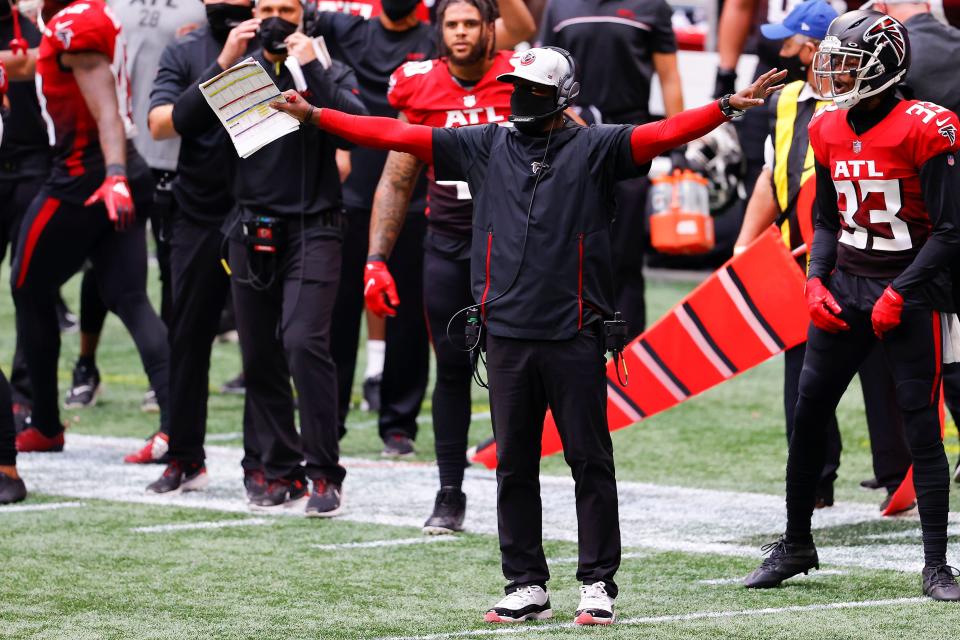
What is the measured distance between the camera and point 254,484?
305 inches

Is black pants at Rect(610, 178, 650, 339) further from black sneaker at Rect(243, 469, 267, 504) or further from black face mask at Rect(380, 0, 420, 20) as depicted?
black sneaker at Rect(243, 469, 267, 504)

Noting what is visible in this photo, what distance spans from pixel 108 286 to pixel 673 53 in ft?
10.7

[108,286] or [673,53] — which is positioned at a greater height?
[673,53]

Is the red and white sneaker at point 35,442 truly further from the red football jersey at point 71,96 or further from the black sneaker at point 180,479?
the red football jersey at point 71,96

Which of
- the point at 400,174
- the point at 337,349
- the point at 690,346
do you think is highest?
the point at 400,174

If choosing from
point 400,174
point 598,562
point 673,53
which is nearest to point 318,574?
point 598,562

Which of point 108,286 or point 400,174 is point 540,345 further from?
point 108,286

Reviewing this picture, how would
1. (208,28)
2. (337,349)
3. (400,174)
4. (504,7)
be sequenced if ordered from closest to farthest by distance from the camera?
(400,174), (208,28), (504,7), (337,349)

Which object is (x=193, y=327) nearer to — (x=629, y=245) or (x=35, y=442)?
(x=35, y=442)

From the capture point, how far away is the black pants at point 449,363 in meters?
7.11

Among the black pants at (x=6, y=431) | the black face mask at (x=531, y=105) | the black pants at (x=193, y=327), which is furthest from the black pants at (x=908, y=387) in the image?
the black pants at (x=6, y=431)

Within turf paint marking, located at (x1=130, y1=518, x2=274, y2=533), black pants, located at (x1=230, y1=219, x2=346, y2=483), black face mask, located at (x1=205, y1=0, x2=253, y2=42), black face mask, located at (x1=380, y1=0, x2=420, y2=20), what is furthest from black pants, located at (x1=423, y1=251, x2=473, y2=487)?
black face mask, located at (x1=380, y1=0, x2=420, y2=20)

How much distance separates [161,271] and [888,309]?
4.90m

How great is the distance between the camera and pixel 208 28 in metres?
7.76
